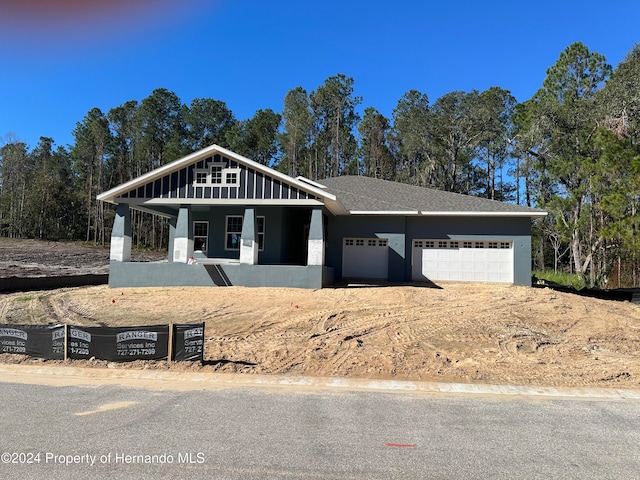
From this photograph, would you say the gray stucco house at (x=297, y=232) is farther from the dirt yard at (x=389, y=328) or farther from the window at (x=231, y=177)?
the dirt yard at (x=389, y=328)

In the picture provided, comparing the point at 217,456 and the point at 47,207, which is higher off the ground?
the point at 47,207

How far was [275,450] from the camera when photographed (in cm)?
432

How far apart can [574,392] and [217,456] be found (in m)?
5.59

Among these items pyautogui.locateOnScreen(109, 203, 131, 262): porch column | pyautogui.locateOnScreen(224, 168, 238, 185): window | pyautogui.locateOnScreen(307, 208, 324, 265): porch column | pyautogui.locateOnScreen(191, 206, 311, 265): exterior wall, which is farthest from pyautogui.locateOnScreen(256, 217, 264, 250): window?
pyautogui.locateOnScreen(109, 203, 131, 262): porch column

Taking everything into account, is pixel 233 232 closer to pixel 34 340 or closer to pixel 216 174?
pixel 216 174

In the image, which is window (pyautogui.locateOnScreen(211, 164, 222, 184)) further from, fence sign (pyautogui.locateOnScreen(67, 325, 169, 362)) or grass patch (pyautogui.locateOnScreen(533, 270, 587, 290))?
grass patch (pyautogui.locateOnScreen(533, 270, 587, 290))

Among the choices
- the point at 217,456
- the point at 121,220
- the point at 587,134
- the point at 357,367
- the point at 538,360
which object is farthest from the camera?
the point at 587,134

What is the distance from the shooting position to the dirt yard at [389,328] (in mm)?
8133

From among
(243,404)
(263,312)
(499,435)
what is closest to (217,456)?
(243,404)

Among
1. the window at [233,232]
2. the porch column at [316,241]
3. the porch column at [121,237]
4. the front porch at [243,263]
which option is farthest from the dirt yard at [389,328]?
the window at [233,232]

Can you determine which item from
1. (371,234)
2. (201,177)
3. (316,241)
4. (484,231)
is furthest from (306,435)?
(484,231)

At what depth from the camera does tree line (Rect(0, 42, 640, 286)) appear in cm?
2481

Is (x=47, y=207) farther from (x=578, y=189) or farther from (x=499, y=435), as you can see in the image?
(x=499, y=435)

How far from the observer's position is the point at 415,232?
19.6 m
